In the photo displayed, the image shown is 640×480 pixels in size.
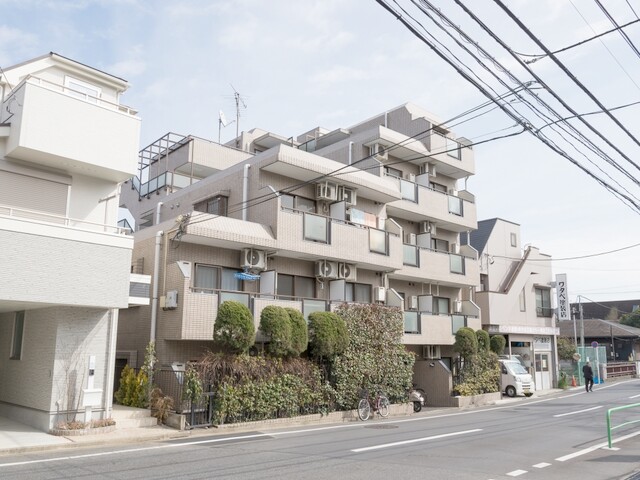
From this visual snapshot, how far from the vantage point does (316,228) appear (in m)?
21.0

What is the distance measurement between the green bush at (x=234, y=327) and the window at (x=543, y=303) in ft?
84.7

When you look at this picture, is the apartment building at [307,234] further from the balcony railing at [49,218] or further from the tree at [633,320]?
the tree at [633,320]

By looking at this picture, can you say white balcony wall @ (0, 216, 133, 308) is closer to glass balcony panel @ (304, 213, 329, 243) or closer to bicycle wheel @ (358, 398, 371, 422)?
glass balcony panel @ (304, 213, 329, 243)

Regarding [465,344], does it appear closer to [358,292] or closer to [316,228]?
[358,292]

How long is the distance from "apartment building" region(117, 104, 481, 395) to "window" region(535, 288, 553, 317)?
853 centimetres

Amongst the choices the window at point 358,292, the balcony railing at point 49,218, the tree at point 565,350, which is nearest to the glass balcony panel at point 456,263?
the window at point 358,292

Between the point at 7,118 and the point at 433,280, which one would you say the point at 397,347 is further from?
the point at 7,118

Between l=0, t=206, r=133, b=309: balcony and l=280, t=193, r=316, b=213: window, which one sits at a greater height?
l=280, t=193, r=316, b=213: window

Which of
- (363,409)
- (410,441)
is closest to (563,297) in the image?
(363,409)

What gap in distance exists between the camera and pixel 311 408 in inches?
711

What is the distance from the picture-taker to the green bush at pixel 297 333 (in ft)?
58.2

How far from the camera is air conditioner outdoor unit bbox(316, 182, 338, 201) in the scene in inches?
872

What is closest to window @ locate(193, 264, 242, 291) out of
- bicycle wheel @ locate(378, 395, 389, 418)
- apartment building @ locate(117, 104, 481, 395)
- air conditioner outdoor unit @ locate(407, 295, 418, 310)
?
apartment building @ locate(117, 104, 481, 395)

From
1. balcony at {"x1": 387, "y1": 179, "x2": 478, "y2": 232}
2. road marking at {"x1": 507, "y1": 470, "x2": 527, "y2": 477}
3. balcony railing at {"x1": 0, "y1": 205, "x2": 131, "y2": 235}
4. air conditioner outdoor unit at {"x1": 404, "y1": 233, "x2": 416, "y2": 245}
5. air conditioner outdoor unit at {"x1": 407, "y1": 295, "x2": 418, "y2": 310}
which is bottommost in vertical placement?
road marking at {"x1": 507, "y1": 470, "x2": 527, "y2": 477}
